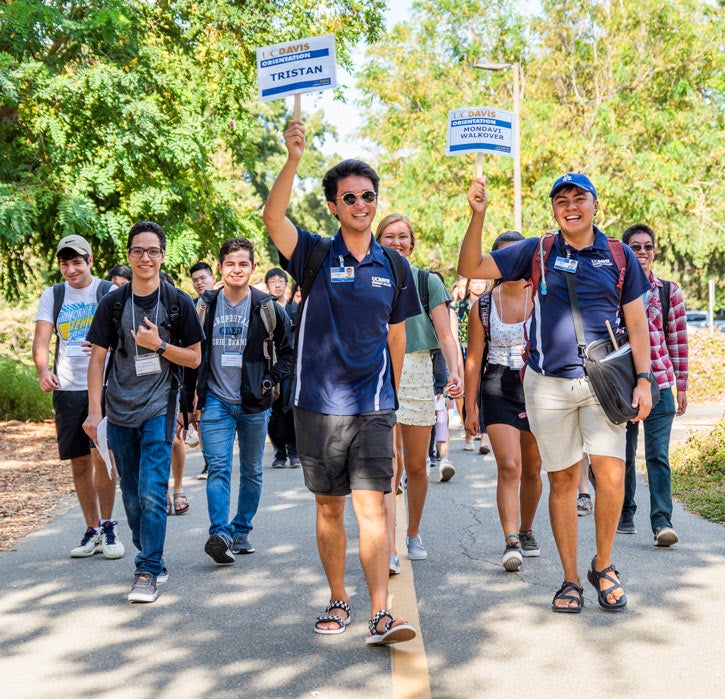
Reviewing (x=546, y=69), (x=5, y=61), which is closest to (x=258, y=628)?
(x=5, y=61)

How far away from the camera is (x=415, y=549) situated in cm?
666

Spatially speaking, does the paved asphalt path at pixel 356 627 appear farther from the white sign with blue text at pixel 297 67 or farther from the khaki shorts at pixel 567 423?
the white sign with blue text at pixel 297 67

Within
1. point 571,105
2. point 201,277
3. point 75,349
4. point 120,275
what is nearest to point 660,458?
point 75,349

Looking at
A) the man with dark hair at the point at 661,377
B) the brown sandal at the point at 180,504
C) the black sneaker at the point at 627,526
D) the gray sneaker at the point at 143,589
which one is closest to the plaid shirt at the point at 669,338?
the man with dark hair at the point at 661,377

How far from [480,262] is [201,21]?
13500mm

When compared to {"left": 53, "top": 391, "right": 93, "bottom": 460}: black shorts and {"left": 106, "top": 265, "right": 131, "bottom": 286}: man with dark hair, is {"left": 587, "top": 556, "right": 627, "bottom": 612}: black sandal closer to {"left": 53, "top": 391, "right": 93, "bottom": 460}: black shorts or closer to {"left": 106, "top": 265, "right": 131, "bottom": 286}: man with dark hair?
{"left": 53, "top": 391, "right": 93, "bottom": 460}: black shorts

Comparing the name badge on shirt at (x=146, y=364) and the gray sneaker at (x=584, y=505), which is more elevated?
the name badge on shirt at (x=146, y=364)

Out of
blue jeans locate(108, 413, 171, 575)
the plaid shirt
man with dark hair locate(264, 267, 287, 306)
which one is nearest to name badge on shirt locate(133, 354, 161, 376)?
blue jeans locate(108, 413, 171, 575)

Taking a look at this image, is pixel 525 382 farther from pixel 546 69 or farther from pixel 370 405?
pixel 546 69

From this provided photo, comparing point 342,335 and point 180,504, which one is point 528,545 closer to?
point 342,335

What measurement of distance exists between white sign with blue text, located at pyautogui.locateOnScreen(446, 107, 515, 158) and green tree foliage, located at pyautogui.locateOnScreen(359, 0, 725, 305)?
72.3 feet

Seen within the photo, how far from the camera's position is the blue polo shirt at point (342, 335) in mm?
4805

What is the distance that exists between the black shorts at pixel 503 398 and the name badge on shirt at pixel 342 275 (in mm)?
2022

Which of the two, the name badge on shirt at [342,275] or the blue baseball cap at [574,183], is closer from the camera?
the name badge on shirt at [342,275]
